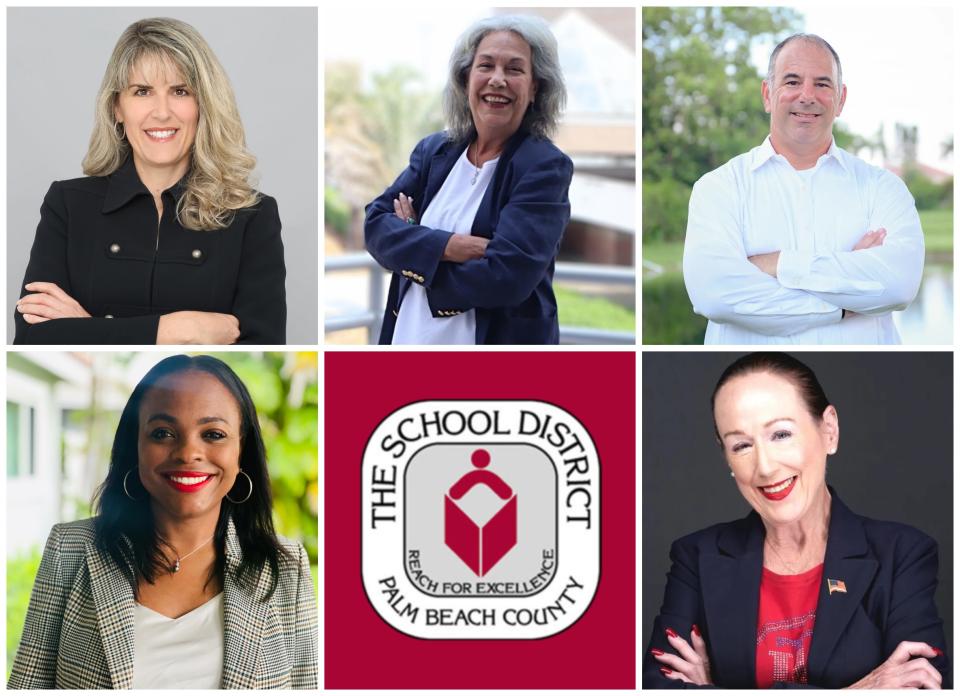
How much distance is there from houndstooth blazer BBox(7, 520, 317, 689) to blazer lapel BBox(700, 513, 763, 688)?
4.44 feet

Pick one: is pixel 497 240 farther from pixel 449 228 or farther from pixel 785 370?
pixel 785 370

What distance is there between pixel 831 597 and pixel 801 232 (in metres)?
1.21

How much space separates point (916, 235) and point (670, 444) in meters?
1.05

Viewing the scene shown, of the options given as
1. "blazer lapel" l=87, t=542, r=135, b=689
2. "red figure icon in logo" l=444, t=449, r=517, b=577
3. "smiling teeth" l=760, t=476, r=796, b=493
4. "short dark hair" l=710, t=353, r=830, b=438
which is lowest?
"blazer lapel" l=87, t=542, r=135, b=689

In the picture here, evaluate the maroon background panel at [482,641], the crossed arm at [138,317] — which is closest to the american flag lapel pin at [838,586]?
the maroon background panel at [482,641]

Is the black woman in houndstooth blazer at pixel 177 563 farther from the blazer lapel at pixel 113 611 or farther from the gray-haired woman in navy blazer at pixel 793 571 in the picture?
the gray-haired woman in navy blazer at pixel 793 571

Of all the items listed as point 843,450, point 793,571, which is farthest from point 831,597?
point 843,450

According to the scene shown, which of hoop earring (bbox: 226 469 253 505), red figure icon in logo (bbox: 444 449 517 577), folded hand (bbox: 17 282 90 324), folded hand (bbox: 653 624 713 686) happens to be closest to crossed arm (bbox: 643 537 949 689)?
folded hand (bbox: 653 624 713 686)

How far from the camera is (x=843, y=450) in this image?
3854mm

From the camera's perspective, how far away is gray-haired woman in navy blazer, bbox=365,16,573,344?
11.4ft

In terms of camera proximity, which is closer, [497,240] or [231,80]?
[497,240]

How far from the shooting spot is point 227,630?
12.6 ft

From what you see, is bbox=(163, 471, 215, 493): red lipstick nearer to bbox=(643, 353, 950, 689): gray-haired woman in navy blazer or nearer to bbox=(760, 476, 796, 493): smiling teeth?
bbox=(643, 353, 950, 689): gray-haired woman in navy blazer

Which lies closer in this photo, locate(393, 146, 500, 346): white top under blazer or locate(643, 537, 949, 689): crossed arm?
locate(393, 146, 500, 346): white top under blazer
